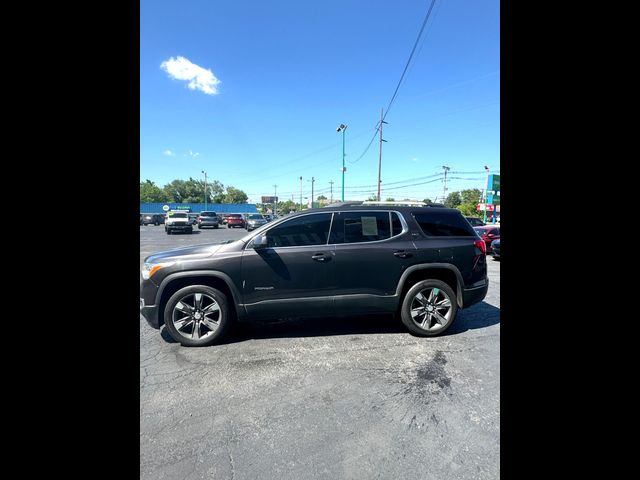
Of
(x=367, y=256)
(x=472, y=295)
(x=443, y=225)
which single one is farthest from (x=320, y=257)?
(x=472, y=295)

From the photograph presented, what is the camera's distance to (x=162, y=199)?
82.6 metres

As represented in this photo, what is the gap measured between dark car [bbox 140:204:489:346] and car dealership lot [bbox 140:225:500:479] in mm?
408

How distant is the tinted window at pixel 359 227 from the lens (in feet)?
12.8

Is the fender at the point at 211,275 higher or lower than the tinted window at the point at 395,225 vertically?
lower

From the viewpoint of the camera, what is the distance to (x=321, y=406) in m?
2.47

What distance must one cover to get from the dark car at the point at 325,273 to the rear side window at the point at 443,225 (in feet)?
0.06

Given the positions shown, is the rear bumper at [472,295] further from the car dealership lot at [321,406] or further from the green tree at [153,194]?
the green tree at [153,194]

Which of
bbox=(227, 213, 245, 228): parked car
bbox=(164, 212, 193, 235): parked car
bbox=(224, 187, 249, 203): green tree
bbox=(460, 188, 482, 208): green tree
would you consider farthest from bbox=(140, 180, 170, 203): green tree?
bbox=(460, 188, 482, 208): green tree

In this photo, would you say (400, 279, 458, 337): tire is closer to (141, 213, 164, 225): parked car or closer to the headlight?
the headlight

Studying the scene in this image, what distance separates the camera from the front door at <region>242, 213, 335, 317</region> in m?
3.63

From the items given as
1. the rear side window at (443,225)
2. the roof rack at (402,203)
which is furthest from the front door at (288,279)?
the rear side window at (443,225)
